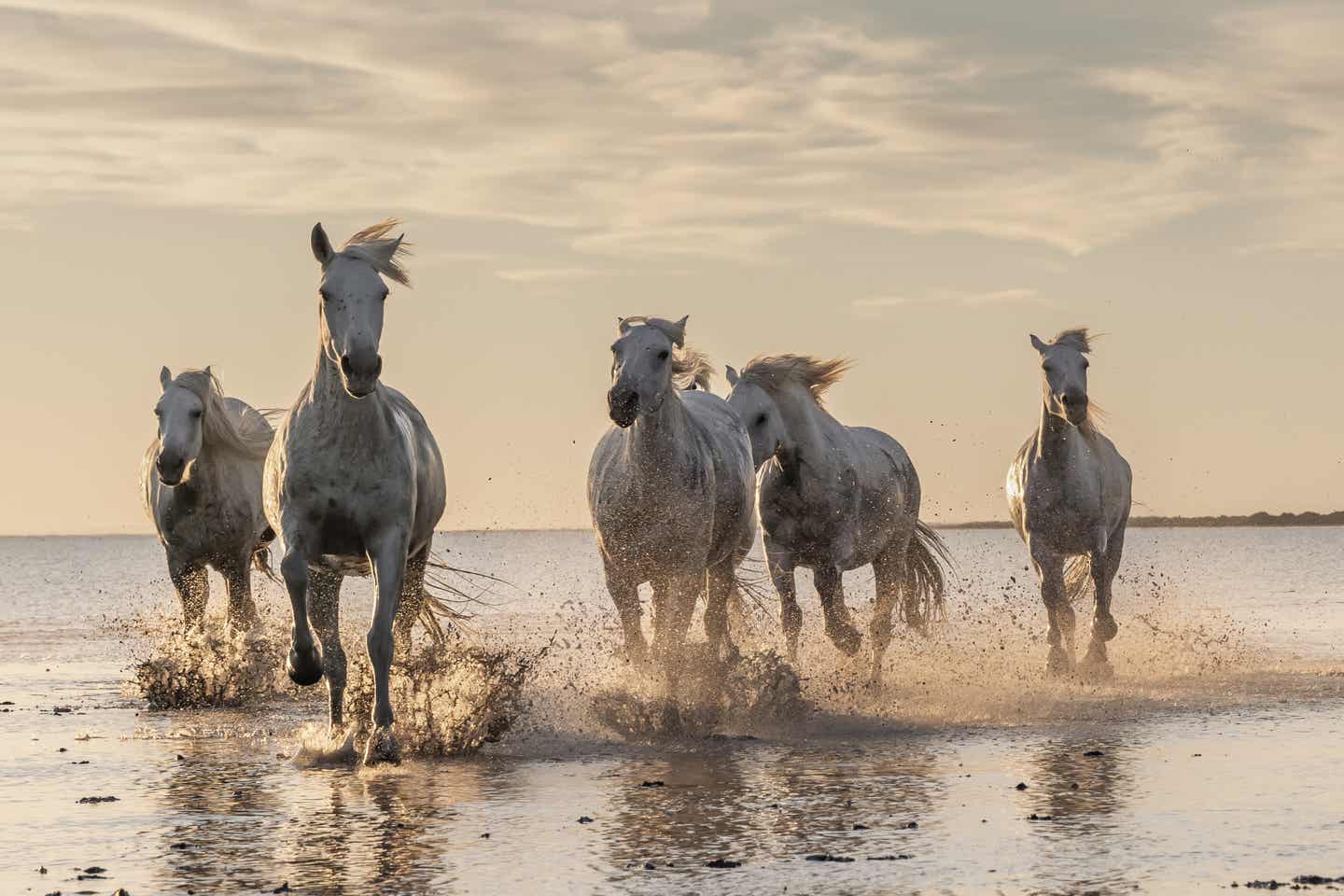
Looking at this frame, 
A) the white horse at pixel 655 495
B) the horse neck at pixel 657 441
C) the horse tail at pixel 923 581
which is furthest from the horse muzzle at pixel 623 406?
the horse tail at pixel 923 581

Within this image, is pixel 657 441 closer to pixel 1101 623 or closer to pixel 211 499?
pixel 211 499

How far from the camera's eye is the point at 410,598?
11297 mm

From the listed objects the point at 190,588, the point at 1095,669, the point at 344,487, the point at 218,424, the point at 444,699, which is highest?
the point at 218,424

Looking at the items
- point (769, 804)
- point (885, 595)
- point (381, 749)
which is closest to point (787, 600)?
point (885, 595)

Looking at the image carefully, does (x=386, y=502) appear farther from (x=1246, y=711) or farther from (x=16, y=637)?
(x=16, y=637)

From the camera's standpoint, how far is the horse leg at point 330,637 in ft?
32.4

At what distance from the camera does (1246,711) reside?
11.9 metres

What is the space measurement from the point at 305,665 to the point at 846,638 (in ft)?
16.7

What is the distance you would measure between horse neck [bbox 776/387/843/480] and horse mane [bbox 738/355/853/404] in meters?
0.13

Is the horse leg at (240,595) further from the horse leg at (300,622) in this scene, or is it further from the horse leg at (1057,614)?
the horse leg at (1057,614)

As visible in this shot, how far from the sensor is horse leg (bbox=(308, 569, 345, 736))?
9.89 meters

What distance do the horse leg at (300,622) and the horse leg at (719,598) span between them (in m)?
3.91

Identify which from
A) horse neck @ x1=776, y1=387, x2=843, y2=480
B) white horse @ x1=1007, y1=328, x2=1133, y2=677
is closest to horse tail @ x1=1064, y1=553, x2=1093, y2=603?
white horse @ x1=1007, y1=328, x2=1133, y2=677

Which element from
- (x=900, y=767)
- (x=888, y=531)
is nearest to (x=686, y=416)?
(x=900, y=767)
